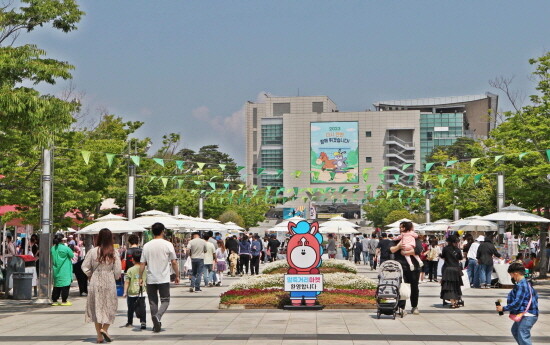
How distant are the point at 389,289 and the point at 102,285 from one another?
576cm

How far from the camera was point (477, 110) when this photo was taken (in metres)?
187

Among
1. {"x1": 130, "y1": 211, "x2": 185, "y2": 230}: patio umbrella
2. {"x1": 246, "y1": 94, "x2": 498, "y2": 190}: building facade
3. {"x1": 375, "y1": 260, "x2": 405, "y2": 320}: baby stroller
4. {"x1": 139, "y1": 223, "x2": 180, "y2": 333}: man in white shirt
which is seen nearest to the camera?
{"x1": 139, "y1": 223, "x2": 180, "y2": 333}: man in white shirt

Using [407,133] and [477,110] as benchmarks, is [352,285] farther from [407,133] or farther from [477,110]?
[477,110]

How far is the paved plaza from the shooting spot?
40.6ft

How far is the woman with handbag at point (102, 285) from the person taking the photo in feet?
39.7

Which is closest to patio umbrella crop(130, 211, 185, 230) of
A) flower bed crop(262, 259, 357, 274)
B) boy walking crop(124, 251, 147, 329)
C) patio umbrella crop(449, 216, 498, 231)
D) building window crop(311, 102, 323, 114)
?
flower bed crop(262, 259, 357, 274)

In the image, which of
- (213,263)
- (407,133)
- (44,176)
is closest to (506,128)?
(213,263)

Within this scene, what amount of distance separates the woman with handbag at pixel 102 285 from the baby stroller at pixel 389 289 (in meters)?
5.30

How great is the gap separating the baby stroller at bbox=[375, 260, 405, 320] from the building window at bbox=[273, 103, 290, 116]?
6291 inches

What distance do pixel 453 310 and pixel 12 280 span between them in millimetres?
11308

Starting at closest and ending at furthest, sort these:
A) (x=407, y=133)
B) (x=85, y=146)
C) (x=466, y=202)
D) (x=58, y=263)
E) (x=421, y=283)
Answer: (x=58, y=263), (x=421, y=283), (x=85, y=146), (x=466, y=202), (x=407, y=133)

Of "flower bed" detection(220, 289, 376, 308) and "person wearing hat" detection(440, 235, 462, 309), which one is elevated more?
"person wearing hat" detection(440, 235, 462, 309)

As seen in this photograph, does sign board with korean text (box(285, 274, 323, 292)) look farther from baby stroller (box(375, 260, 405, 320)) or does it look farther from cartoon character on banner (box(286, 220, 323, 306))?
baby stroller (box(375, 260, 405, 320))

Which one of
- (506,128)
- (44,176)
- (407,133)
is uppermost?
(407,133)
